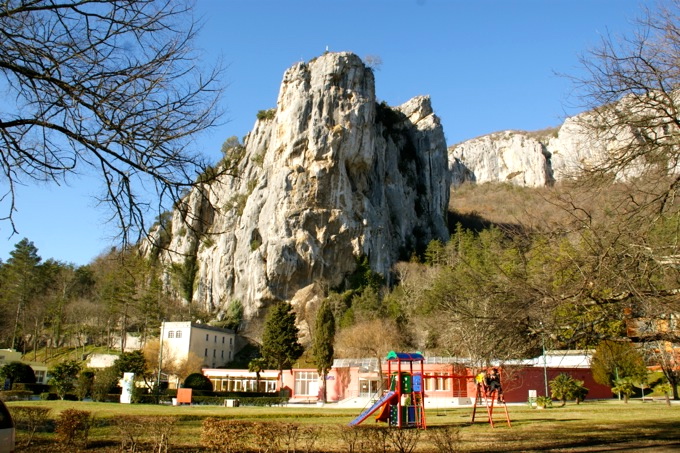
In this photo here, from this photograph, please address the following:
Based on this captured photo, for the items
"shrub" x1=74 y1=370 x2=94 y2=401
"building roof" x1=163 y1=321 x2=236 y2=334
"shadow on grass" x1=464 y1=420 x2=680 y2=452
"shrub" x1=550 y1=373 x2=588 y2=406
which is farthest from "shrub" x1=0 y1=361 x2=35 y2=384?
"shrub" x1=550 y1=373 x2=588 y2=406

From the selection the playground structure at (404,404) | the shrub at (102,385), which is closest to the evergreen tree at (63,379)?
the shrub at (102,385)

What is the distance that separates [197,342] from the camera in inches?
2309

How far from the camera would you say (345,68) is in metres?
79.0

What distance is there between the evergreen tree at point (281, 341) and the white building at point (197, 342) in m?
10.2

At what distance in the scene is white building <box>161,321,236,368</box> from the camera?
56344 mm

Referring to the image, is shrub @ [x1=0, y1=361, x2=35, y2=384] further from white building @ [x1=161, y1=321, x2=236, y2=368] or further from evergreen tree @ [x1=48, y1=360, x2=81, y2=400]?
white building @ [x1=161, y1=321, x2=236, y2=368]

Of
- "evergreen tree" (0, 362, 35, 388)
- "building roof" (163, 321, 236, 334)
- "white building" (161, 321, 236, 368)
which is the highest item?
"building roof" (163, 321, 236, 334)

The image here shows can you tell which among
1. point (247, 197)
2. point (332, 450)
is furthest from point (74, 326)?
point (332, 450)

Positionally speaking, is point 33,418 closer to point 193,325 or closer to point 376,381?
point 376,381

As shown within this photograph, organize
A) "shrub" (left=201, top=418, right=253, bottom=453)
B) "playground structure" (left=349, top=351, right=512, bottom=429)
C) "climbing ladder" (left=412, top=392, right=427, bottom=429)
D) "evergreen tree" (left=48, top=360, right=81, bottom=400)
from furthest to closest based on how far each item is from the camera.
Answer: "evergreen tree" (left=48, top=360, right=81, bottom=400), "playground structure" (left=349, top=351, right=512, bottom=429), "climbing ladder" (left=412, top=392, right=427, bottom=429), "shrub" (left=201, top=418, right=253, bottom=453)

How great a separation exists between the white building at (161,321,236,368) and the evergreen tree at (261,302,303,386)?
1020cm

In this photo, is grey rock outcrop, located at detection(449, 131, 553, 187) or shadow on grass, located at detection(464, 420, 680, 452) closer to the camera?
shadow on grass, located at detection(464, 420, 680, 452)

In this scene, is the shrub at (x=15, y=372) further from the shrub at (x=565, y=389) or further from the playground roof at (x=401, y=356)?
the shrub at (x=565, y=389)

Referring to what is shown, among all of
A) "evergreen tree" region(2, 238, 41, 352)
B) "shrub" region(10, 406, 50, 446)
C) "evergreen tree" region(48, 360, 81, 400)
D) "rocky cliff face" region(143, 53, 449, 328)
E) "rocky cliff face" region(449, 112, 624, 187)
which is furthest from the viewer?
"rocky cliff face" region(449, 112, 624, 187)
